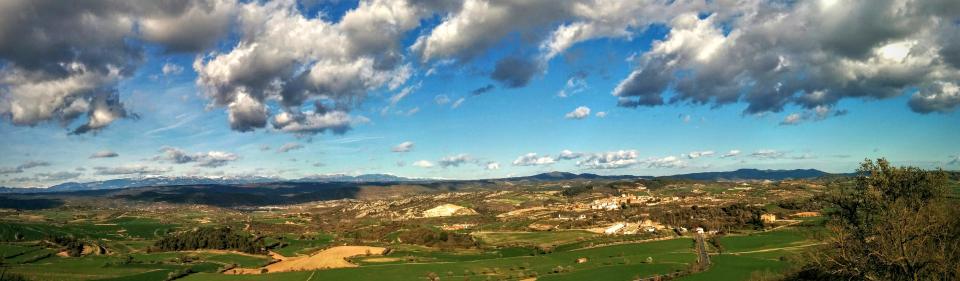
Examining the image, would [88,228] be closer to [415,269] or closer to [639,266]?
[415,269]

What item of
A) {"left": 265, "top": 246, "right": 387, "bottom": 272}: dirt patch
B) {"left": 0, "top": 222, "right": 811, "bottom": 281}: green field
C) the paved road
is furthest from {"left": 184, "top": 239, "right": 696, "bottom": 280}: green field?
{"left": 265, "top": 246, "right": 387, "bottom": 272}: dirt patch

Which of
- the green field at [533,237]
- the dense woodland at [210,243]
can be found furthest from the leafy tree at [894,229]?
the dense woodland at [210,243]

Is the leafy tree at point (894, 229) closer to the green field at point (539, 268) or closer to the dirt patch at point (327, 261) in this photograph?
the green field at point (539, 268)

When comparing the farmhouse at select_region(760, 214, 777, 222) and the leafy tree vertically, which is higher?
the leafy tree

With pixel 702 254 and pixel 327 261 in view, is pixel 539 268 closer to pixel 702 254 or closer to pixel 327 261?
pixel 702 254

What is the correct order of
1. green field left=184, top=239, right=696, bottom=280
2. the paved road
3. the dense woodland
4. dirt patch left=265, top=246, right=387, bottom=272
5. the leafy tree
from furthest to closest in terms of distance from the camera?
the dense woodland, dirt patch left=265, top=246, right=387, bottom=272, the paved road, green field left=184, top=239, right=696, bottom=280, the leafy tree

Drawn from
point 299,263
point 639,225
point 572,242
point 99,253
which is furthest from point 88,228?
point 639,225

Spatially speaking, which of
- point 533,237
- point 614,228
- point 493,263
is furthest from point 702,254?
point 614,228

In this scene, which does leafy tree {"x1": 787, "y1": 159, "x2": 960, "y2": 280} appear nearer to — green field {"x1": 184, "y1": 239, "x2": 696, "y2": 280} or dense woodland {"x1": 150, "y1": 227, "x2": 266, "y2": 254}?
green field {"x1": 184, "y1": 239, "x2": 696, "y2": 280}

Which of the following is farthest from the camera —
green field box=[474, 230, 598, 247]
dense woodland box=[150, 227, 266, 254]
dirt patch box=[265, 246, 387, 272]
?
dense woodland box=[150, 227, 266, 254]
